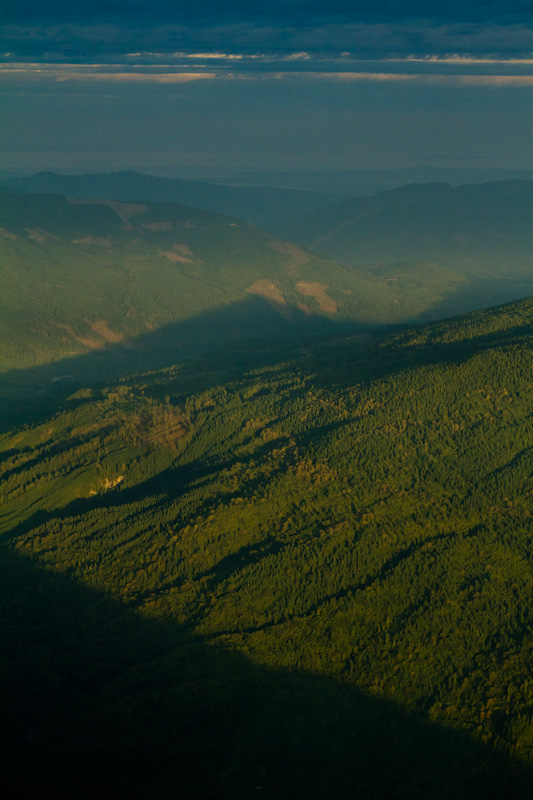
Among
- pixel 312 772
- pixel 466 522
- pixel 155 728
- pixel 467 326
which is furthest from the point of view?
pixel 467 326

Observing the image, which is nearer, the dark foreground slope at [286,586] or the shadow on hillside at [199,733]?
the shadow on hillside at [199,733]

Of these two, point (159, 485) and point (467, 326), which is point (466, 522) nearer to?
point (159, 485)

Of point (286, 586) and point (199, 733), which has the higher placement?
point (286, 586)

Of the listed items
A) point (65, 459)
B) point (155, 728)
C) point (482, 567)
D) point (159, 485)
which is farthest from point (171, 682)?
point (65, 459)

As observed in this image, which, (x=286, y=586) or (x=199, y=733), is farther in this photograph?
(x=286, y=586)
